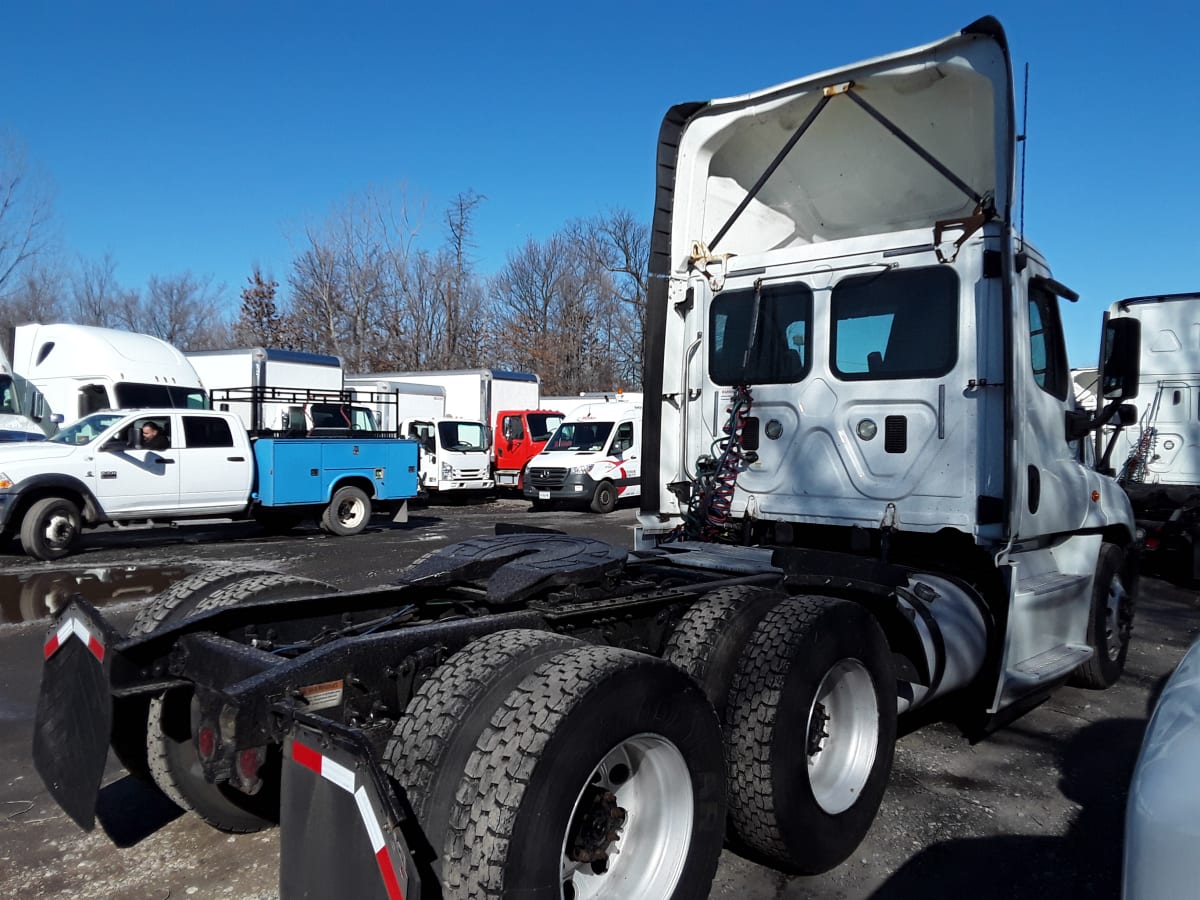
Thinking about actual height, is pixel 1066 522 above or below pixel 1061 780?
above

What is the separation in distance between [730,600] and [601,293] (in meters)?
42.6

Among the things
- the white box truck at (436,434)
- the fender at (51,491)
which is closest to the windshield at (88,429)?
the fender at (51,491)

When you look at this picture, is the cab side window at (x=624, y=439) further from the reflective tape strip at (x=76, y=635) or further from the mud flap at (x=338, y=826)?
the mud flap at (x=338, y=826)

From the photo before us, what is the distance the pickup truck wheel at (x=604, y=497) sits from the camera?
65.6 feet

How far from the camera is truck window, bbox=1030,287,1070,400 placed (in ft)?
17.0

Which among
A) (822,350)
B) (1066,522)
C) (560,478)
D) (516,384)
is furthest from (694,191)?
(516,384)

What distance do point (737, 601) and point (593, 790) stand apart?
121 cm

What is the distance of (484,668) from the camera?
2.59m

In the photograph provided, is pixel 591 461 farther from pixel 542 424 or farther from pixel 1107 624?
pixel 1107 624

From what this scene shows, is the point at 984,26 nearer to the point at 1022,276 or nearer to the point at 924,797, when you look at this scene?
the point at 1022,276

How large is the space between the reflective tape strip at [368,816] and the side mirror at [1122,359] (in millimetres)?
4988

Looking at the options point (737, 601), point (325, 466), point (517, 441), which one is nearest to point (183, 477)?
point (325, 466)

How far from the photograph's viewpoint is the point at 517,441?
23.7m

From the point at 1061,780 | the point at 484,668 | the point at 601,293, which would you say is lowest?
the point at 1061,780
